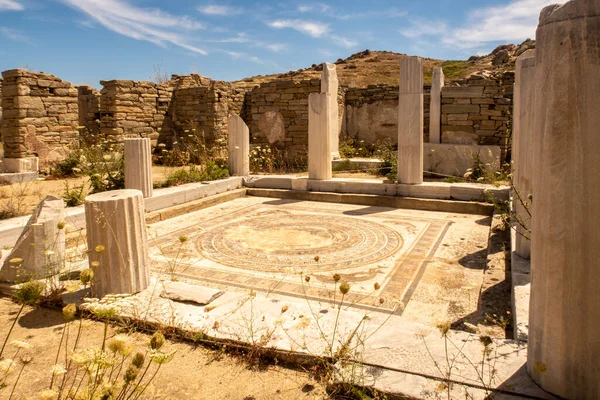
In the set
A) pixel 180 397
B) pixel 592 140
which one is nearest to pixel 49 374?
pixel 180 397

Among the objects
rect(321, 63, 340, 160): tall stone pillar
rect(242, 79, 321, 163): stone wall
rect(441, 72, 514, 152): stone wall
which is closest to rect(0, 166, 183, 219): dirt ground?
rect(242, 79, 321, 163): stone wall

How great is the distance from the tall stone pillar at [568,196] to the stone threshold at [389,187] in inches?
206

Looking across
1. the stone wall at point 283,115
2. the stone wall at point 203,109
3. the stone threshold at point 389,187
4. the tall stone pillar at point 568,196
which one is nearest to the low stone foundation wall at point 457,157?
the stone threshold at point 389,187

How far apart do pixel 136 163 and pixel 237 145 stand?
9.50ft

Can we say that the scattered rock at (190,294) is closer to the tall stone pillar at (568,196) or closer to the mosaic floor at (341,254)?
the mosaic floor at (341,254)

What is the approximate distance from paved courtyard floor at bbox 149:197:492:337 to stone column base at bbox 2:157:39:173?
5577 mm

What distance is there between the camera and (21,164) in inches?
412

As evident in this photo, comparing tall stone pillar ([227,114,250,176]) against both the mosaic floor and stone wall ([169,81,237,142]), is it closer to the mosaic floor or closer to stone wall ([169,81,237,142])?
the mosaic floor

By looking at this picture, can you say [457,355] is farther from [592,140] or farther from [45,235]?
[45,235]

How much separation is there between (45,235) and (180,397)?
224 cm

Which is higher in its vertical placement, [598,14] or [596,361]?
[598,14]

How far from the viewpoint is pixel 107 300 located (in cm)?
279

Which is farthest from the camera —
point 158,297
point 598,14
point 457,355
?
point 158,297

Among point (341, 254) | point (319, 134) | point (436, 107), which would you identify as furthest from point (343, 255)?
point (436, 107)
